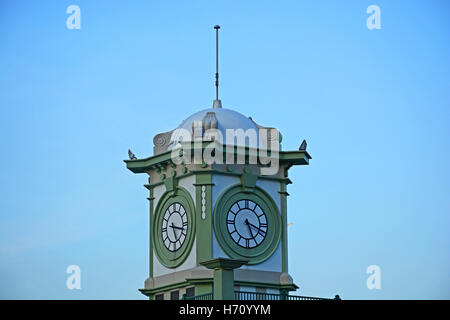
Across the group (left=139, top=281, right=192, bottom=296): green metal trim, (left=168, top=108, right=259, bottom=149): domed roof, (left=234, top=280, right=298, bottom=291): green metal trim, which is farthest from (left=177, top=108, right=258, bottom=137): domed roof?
(left=139, top=281, right=192, bottom=296): green metal trim

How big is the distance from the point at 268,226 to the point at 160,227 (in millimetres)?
4287

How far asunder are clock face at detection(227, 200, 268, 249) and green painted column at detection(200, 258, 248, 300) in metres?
5.15

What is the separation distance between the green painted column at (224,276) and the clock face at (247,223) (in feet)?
16.9

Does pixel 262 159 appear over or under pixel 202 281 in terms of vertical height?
over

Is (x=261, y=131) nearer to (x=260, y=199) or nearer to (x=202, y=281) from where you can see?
(x=260, y=199)

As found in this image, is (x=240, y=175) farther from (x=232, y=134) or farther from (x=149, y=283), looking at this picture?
(x=149, y=283)

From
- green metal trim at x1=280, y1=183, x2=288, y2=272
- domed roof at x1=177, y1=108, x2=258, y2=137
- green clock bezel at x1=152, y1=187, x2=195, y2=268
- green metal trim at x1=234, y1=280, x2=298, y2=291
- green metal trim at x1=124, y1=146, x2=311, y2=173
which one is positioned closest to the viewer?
green metal trim at x1=234, y1=280, x2=298, y2=291

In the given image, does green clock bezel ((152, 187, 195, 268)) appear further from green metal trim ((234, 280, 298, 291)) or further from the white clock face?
green metal trim ((234, 280, 298, 291))

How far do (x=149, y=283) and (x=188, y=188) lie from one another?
413 cm

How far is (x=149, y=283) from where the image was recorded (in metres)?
63.4

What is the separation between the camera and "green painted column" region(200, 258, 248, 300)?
186ft
